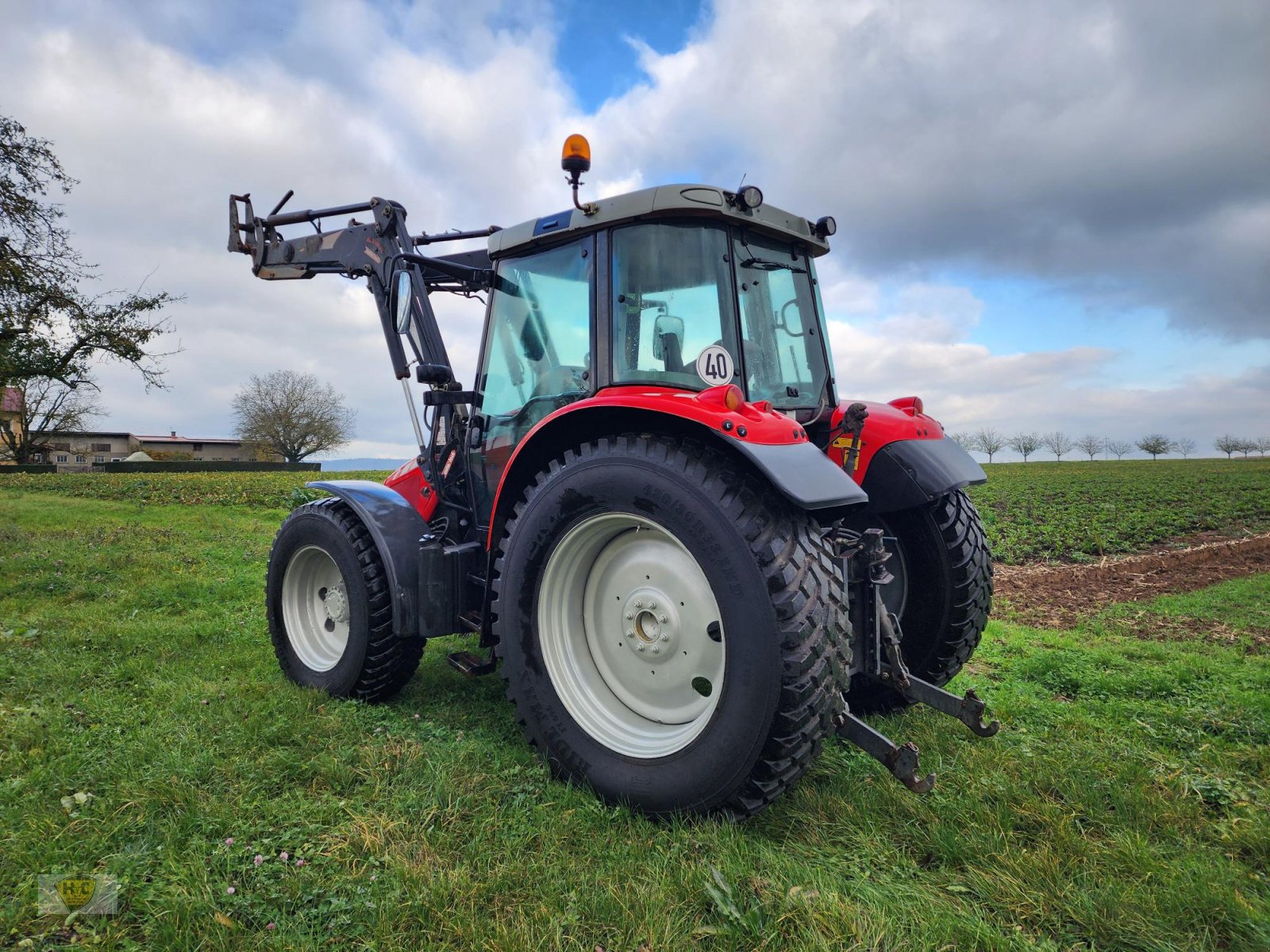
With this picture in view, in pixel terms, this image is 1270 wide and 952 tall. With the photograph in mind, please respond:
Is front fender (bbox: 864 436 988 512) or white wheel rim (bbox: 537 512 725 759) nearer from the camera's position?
white wheel rim (bbox: 537 512 725 759)

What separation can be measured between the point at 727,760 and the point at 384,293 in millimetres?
3390

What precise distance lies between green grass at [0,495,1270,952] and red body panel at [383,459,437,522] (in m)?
1.03

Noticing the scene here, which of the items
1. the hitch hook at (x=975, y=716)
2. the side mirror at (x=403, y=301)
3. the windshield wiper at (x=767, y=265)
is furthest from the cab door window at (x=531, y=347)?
the hitch hook at (x=975, y=716)

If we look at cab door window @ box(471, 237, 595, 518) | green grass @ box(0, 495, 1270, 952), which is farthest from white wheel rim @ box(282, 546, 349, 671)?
cab door window @ box(471, 237, 595, 518)

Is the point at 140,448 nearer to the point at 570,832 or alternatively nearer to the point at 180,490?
the point at 180,490

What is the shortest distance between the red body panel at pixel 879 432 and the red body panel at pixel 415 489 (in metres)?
2.19

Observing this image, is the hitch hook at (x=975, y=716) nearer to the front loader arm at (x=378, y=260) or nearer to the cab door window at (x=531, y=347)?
the cab door window at (x=531, y=347)

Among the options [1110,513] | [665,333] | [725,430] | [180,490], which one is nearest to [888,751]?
[725,430]

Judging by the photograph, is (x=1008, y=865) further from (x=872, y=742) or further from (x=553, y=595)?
(x=553, y=595)

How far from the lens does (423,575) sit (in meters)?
3.43

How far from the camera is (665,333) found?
287cm

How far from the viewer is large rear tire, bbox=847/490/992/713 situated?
3334 mm

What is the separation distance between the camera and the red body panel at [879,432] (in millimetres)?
3221

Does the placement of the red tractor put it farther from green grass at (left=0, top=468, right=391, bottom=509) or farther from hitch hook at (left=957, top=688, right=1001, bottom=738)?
green grass at (left=0, top=468, right=391, bottom=509)
